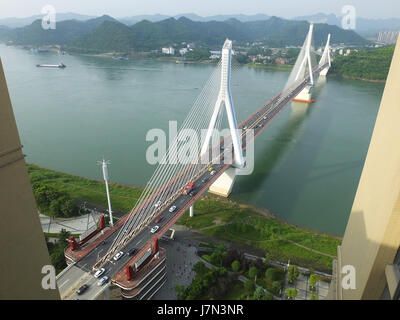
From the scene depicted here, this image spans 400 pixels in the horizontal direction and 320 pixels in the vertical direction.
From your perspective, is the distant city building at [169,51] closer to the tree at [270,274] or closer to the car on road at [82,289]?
the tree at [270,274]

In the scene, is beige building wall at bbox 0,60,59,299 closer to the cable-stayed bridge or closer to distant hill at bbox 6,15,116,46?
the cable-stayed bridge

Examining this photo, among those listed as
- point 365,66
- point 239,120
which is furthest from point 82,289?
point 365,66

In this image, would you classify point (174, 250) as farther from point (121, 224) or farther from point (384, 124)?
point (384, 124)

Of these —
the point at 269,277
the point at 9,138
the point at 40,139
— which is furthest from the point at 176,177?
the point at 40,139

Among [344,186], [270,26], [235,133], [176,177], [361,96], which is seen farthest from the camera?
[270,26]

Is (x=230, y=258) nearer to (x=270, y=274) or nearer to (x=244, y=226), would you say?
(x=270, y=274)

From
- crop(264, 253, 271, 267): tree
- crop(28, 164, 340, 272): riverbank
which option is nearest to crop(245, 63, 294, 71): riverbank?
crop(28, 164, 340, 272): riverbank
